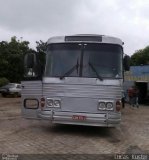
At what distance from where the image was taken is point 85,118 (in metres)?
12.7

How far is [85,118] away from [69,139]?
794 mm

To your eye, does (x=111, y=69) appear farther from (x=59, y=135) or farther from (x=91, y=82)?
(x=59, y=135)

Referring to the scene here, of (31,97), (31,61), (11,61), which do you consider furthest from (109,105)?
(11,61)

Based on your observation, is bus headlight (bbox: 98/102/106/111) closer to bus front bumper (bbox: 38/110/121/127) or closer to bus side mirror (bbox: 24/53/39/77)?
bus front bumper (bbox: 38/110/121/127)

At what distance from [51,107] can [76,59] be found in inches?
66.2

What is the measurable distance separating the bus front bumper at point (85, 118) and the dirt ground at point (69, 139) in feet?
1.58

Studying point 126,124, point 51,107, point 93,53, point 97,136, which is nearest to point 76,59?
point 93,53

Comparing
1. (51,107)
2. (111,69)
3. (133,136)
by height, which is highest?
(111,69)

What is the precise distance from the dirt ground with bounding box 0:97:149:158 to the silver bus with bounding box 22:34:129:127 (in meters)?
0.60

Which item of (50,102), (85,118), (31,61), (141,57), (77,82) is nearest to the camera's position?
(85,118)

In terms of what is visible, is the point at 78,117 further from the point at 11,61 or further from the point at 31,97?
the point at 11,61

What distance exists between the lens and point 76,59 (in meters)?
13.3

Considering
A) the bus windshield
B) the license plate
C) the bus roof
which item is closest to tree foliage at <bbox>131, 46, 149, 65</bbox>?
the bus roof

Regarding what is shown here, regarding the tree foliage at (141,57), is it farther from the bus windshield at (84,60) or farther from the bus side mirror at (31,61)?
the bus side mirror at (31,61)
